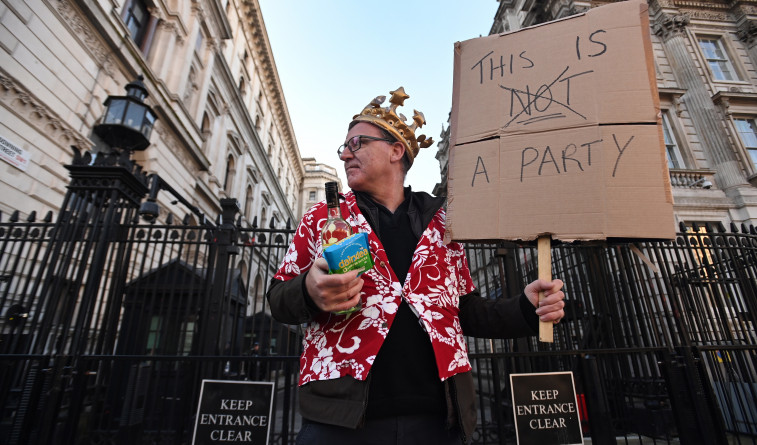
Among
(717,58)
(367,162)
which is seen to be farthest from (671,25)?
(367,162)

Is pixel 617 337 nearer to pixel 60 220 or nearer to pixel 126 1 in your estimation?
pixel 60 220

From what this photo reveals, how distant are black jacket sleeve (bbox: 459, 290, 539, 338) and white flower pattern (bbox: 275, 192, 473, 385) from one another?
0.58ft

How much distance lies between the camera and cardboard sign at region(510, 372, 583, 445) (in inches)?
125

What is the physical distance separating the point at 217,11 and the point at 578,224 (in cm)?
2296

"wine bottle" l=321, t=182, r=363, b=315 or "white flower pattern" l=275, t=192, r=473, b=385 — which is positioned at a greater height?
"wine bottle" l=321, t=182, r=363, b=315

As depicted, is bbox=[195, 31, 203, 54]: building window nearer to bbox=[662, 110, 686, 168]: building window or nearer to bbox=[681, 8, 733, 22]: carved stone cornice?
bbox=[662, 110, 686, 168]: building window

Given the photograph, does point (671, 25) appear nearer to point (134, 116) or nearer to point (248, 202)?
point (134, 116)

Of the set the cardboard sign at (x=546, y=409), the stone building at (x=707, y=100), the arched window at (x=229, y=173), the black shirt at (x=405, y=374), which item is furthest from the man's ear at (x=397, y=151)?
the arched window at (x=229, y=173)

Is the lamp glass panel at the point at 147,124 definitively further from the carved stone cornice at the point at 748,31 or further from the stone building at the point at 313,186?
the stone building at the point at 313,186

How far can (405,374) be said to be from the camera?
1.42 meters

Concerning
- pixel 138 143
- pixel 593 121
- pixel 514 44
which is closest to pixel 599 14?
pixel 514 44

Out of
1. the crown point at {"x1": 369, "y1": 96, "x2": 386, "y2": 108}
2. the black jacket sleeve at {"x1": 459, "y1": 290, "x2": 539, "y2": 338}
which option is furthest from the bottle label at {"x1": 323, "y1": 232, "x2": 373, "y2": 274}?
the crown point at {"x1": 369, "y1": 96, "x2": 386, "y2": 108}

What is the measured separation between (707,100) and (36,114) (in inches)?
819

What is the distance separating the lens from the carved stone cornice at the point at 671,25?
569 inches
